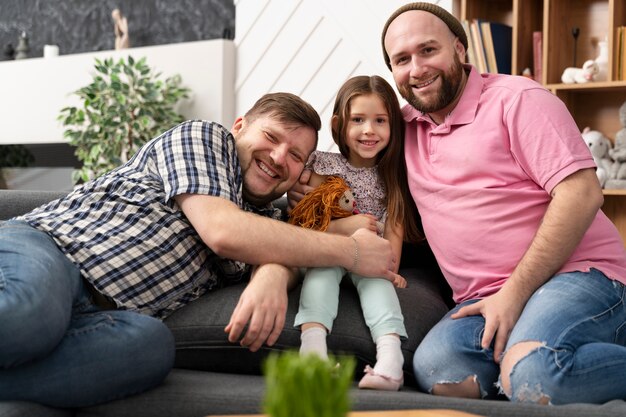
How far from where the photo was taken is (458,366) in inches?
66.4

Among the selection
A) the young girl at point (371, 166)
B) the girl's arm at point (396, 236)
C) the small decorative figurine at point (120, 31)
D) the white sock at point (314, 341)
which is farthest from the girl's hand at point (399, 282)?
the small decorative figurine at point (120, 31)

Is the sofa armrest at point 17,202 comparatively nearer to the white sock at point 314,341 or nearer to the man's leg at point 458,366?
the white sock at point 314,341

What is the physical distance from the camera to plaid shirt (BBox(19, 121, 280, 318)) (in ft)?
5.81

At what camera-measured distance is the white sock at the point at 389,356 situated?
5.55 ft

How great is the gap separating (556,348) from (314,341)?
513 mm

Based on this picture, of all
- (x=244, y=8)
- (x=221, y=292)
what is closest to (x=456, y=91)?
(x=221, y=292)

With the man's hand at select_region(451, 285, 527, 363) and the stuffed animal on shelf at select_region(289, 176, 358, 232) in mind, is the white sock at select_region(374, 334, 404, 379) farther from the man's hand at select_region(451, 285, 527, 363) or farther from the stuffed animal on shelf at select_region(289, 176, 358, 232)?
the stuffed animal on shelf at select_region(289, 176, 358, 232)

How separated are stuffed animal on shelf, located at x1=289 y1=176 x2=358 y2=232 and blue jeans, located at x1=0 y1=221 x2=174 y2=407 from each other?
638 millimetres

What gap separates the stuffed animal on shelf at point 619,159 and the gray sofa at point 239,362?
5.07 feet

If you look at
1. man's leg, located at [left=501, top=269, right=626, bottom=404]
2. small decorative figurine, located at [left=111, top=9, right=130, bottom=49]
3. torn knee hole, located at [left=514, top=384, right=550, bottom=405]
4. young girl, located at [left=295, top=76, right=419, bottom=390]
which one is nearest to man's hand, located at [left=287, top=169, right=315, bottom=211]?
young girl, located at [left=295, top=76, right=419, bottom=390]

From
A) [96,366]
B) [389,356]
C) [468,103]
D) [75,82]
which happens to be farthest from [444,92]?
[75,82]

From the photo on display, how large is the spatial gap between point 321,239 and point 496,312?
1.42ft

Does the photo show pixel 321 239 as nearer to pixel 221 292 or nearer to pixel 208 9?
pixel 221 292

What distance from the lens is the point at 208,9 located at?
17.5 feet
